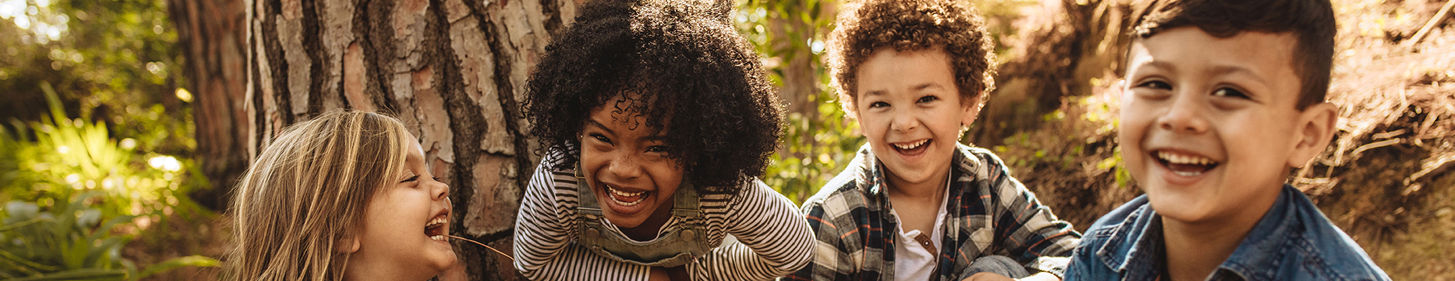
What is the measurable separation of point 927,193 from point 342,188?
1.75 meters

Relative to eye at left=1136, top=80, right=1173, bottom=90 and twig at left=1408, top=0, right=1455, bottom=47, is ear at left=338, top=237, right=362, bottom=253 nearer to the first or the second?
eye at left=1136, top=80, right=1173, bottom=90

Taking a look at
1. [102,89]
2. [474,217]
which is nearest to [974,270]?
[474,217]

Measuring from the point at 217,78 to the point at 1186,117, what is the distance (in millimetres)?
A: 6646

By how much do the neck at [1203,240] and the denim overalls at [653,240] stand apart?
3.76ft

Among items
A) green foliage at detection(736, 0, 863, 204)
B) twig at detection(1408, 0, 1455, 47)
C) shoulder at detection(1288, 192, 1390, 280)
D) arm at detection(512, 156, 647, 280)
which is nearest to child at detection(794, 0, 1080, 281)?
arm at detection(512, 156, 647, 280)

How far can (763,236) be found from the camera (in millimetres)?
2000

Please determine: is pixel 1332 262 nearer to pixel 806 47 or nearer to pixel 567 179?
pixel 567 179

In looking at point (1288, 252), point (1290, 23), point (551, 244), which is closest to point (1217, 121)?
point (1290, 23)

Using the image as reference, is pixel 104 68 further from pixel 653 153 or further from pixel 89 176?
pixel 653 153

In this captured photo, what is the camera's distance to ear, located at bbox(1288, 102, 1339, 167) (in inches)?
51.5

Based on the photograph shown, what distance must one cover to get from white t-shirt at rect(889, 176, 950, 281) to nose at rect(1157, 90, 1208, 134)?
3.54 ft

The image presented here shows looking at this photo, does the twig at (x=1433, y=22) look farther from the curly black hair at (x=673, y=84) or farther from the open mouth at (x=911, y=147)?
the curly black hair at (x=673, y=84)

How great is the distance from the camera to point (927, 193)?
242cm

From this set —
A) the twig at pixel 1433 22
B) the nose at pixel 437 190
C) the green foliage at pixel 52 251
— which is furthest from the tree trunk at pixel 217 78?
the twig at pixel 1433 22
